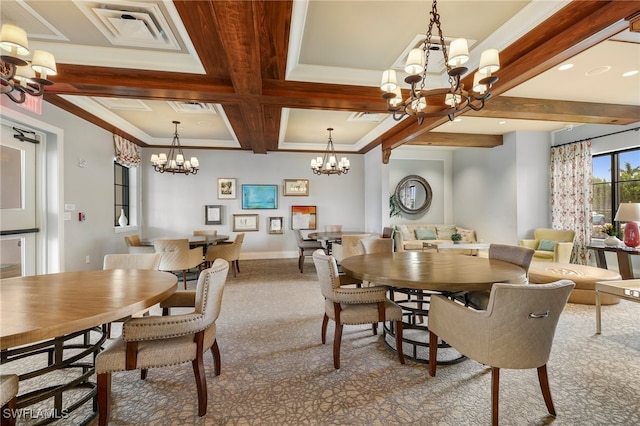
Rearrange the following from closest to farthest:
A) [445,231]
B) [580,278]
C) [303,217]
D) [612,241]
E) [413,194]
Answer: [580,278]
[612,241]
[303,217]
[445,231]
[413,194]

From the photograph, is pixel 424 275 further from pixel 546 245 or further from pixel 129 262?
pixel 546 245

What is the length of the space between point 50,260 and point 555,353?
5.92m

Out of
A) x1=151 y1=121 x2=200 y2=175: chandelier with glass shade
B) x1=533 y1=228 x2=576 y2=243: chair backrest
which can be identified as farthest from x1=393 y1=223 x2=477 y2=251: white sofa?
x1=151 y1=121 x2=200 y2=175: chandelier with glass shade

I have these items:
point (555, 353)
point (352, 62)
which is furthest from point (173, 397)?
point (352, 62)

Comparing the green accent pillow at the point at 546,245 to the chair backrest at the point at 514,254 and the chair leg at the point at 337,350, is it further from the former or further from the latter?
the chair leg at the point at 337,350

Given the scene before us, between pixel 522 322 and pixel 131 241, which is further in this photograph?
pixel 131 241

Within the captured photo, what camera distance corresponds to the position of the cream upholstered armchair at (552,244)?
4.93 m

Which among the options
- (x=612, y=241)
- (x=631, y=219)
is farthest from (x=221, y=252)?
(x=631, y=219)

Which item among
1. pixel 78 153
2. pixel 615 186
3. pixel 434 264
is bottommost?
pixel 434 264

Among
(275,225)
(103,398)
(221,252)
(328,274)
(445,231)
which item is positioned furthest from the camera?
(445,231)

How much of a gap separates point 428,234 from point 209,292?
263 inches

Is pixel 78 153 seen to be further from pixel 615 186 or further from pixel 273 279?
pixel 615 186

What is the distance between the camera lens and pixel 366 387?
1.91 metres

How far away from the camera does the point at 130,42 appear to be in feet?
9.36
